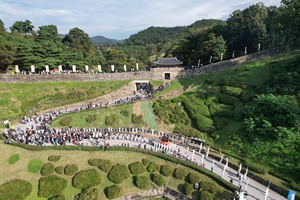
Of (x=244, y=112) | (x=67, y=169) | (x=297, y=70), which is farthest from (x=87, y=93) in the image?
(x=297, y=70)

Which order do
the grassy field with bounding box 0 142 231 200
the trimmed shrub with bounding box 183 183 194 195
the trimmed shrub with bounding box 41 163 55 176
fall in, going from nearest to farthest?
the trimmed shrub with bounding box 183 183 194 195 < the grassy field with bounding box 0 142 231 200 < the trimmed shrub with bounding box 41 163 55 176

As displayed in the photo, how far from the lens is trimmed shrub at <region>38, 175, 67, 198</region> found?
17.6 metres

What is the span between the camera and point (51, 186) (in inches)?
717

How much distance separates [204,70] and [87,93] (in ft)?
87.3

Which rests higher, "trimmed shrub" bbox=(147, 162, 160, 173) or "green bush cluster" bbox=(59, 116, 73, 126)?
"green bush cluster" bbox=(59, 116, 73, 126)

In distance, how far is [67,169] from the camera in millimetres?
20000

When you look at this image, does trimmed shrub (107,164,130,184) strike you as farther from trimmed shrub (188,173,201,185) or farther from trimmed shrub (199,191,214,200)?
trimmed shrub (199,191,214,200)

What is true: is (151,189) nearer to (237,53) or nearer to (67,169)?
(67,169)

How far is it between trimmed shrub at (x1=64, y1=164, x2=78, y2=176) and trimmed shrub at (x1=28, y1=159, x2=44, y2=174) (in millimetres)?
3060

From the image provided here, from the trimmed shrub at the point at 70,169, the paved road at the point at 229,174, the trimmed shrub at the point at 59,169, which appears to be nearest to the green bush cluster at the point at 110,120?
the paved road at the point at 229,174

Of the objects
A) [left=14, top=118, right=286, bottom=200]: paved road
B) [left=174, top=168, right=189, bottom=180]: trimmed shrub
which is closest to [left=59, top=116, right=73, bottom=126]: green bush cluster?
[left=14, top=118, right=286, bottom=200]: paved road

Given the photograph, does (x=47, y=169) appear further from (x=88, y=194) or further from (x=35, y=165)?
(x=88, y=194)

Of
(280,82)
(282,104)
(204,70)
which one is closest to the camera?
(282,104)

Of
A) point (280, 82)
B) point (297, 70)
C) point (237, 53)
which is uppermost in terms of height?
point (237, 53)
